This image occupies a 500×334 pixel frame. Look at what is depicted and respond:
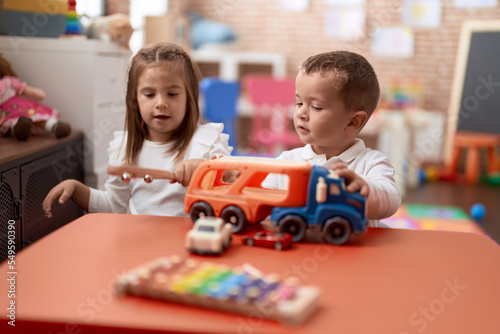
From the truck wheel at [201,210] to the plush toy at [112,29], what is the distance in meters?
1.53

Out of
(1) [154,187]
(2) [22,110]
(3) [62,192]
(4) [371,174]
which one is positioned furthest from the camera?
(2) [22,110]

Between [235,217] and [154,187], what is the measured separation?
530mm

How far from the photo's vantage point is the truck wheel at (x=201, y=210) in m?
0.96

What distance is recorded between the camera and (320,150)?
1266mm

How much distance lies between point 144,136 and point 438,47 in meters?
4.74

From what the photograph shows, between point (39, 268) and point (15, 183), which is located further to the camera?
point (15, 183)

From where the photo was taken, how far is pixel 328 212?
0.89 m

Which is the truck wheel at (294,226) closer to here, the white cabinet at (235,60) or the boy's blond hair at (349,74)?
the boy's blond hair at (349,74)

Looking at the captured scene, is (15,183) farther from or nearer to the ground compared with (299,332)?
nearer to the ground

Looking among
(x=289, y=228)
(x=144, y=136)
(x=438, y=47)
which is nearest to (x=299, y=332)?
(x=289, y=228)

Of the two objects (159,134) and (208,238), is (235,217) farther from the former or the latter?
(159,134)

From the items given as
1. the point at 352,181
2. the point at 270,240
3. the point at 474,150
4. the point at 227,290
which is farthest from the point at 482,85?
the point at 227,290

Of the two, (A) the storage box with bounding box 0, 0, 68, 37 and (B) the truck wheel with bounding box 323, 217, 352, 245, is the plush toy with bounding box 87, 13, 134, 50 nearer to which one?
(A) the storage box with bounding box 0, 0, 68, 37

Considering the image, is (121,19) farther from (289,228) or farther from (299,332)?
(299,332)
